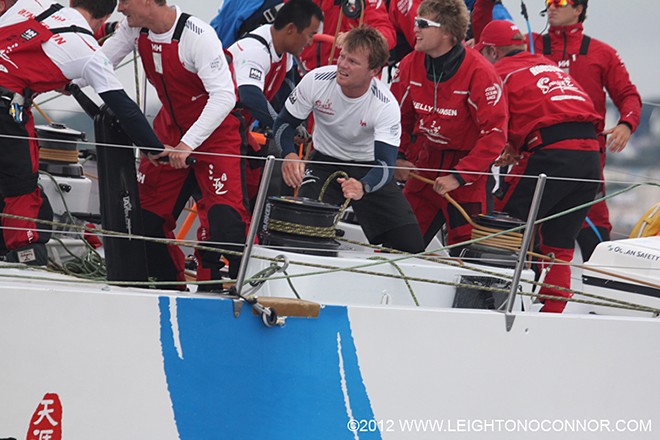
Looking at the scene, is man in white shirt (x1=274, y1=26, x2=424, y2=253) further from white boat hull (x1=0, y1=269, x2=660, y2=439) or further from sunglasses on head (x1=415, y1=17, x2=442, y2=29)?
white boat hull (x1=0, y1=269, x2=660, y2=439)

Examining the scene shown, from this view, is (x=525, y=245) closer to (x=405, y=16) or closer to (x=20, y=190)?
(x=20, y=190)

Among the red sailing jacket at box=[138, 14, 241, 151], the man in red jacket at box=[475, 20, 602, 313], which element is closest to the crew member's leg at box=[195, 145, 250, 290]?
the red sailing jacket at box=[138, 14, 241, 151]

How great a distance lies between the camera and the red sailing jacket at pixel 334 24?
4.77m

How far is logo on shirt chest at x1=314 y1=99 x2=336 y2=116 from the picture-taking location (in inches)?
148

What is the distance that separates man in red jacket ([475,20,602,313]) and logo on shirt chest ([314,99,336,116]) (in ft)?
2.66

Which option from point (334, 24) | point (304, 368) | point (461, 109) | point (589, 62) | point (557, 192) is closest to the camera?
point (304, 368)

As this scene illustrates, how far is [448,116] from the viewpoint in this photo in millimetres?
4031

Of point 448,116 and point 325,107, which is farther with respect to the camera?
point 448,116

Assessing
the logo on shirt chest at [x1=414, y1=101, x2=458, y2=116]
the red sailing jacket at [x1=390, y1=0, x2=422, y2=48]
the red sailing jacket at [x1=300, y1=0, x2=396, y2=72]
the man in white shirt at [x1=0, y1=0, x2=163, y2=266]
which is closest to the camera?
the man in white shirt at [x1=0, y1=0, x2=163, y2=266]

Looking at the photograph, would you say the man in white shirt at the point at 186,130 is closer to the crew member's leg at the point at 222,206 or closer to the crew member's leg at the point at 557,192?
the crew member's leg at the point at 222,206

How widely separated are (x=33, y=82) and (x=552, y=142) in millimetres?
2084

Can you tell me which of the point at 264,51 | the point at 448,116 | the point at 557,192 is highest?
the point at 264,51

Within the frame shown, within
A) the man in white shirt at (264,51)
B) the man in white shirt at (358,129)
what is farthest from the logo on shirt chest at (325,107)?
the man in white shirt at (264,51)

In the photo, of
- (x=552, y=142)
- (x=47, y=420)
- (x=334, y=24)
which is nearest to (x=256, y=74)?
(x=334, y=24)
